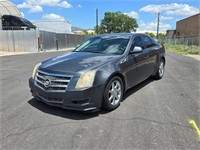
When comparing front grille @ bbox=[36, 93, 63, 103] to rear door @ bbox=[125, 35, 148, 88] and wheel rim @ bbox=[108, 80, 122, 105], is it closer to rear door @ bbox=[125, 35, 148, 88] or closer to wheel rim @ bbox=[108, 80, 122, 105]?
wheel rim @ bbox=[108, 80, 122, 105]

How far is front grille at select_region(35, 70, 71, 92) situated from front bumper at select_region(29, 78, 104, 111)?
76 mm

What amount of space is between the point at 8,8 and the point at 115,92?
38851 mm

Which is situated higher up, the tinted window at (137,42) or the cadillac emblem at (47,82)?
the tinted window at (137,42)

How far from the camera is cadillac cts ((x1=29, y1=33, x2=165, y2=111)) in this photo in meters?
3.66

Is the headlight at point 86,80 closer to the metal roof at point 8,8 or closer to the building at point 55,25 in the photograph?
the metal roof at point 8,8

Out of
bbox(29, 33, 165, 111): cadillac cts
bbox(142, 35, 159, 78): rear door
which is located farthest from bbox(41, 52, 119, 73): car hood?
bbox(142, 35, 159, 78): rear door

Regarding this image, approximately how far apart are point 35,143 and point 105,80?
5.42 ft

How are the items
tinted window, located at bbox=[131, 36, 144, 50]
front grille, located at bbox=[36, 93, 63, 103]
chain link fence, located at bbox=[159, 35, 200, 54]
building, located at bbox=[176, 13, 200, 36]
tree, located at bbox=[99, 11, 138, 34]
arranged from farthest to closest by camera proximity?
tree, located at bbox=[99, 11, 138, 34] < building, located at bbox=[176, 13, 200, 36] < chain link fence, located at bbox=[159, 35, 200, 54] < tinted window, located at bbox=[131, 36, 144, 50] < front grille, located at bbox=[36, 93, 63, 103]

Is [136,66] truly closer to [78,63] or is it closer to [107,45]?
[107,45]

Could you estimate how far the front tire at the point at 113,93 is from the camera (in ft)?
13.1

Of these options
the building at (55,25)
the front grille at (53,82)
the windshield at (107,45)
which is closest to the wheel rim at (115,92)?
the windshield at (107,45)

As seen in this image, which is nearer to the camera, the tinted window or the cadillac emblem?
the cadillac emblem

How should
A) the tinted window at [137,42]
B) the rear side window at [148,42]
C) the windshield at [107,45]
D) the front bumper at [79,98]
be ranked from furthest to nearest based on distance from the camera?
the rear side window at [148,42]
the tinted window at [137,42]
the windshield at [107,45]
the front bumper at [79,98]

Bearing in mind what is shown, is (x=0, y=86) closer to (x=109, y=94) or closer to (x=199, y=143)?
(x=109, y=94)
